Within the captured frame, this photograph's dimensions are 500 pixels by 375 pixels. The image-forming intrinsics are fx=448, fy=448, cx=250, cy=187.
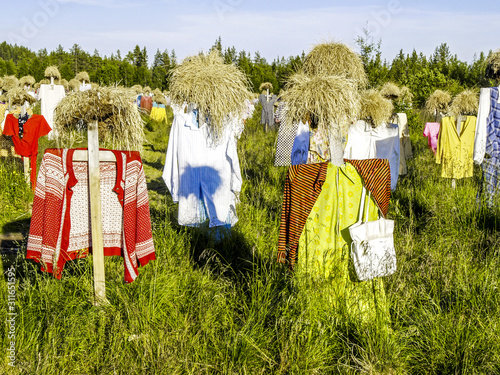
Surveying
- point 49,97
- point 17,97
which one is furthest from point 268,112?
point 17,97

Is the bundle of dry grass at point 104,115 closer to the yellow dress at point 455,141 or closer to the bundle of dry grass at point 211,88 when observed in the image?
the bundle of dry grass at point 211,88

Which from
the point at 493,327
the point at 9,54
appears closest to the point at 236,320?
the point at 493,327

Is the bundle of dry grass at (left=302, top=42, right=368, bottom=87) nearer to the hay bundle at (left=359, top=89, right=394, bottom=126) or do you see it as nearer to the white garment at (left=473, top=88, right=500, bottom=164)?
the hay bundle at (left=359, top=89, right=394, bottom=126)

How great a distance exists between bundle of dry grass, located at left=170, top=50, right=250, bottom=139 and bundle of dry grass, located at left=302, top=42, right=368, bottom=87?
1.12 m

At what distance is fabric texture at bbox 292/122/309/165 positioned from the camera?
5.46 m

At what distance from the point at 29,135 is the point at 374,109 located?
5868 millimetres

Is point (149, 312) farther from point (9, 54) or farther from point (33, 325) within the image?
point (9, 54)

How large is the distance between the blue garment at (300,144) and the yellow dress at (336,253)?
7.69 ft

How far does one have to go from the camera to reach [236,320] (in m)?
3.52

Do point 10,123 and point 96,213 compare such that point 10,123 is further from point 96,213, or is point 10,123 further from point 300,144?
Answer: point 96,213

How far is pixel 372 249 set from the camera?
2.84 meters

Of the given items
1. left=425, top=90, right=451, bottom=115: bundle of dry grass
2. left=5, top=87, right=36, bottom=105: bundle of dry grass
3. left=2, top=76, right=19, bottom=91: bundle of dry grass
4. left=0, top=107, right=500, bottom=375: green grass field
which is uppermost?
left=2, top=76, right=19, bottom=91: bundle of dry grass

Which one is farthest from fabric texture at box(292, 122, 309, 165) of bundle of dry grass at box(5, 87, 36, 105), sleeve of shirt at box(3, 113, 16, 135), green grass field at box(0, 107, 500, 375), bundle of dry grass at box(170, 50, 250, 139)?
bundle of dry grass at box(5, 87, 36, 105)

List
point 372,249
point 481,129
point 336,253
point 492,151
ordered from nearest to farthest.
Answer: point 372,249 < point 336,253 < point 481,129 < point 492,151
